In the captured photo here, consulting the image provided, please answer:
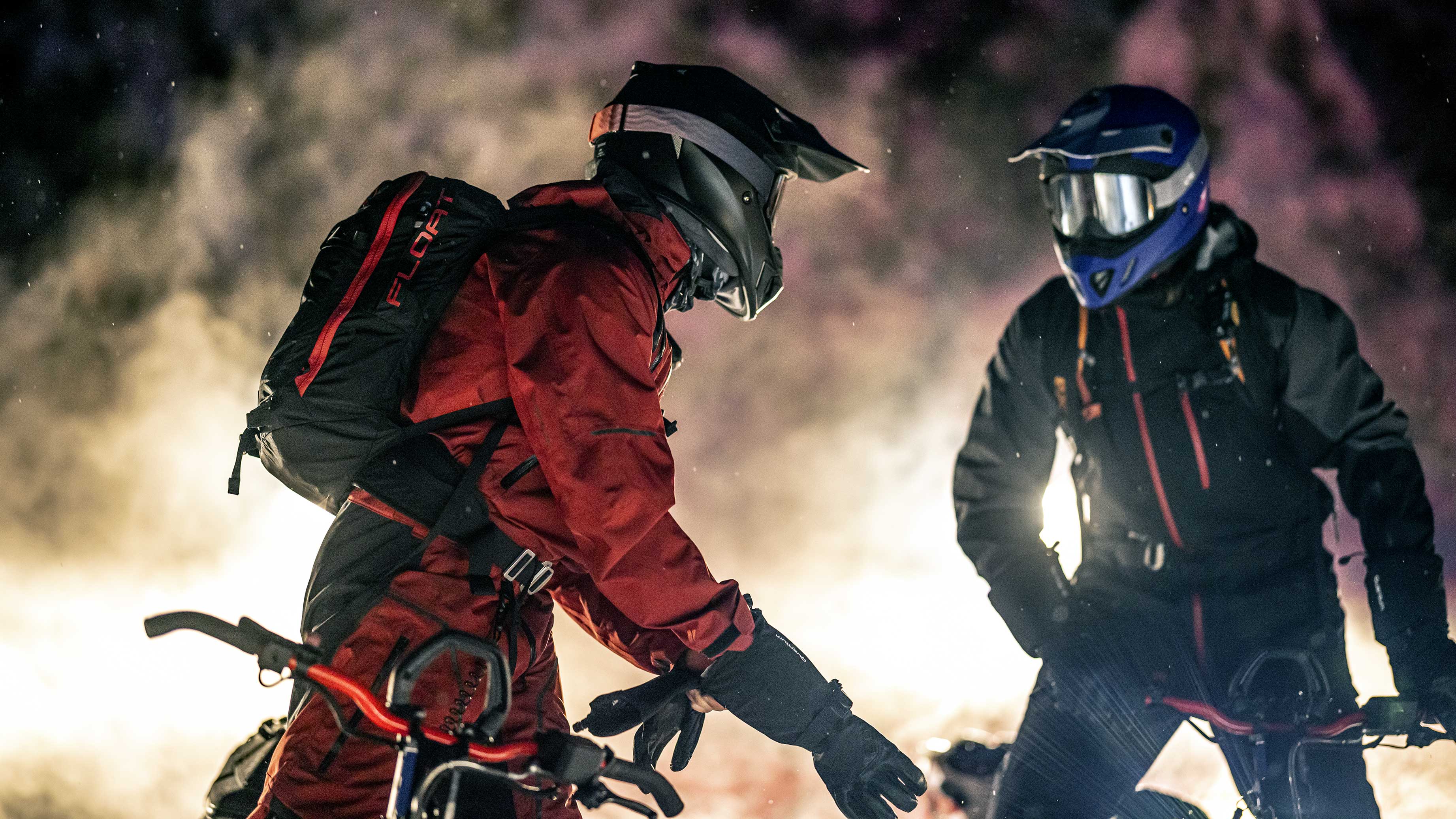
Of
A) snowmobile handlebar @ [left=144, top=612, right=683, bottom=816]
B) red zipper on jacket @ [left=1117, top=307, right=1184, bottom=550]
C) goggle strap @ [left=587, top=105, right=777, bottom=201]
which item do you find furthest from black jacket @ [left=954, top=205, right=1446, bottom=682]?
snowmobile handlebar @ [left=144, top=612, right=683, bottom=816]

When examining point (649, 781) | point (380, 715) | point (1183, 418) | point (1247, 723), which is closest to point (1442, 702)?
point (1247, 723)

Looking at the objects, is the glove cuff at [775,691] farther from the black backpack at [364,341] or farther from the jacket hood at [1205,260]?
the jacket hood at [1205,260]

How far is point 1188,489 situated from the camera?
333cm

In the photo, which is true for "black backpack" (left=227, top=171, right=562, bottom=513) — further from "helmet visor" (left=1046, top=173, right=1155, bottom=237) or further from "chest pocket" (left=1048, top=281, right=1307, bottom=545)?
"chest pocket" (left=1048, top=281, right=1307, bottom=545)

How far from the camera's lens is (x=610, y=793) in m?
2.10

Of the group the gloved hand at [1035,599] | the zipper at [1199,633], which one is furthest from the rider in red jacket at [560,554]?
the zipper at [1199,633]

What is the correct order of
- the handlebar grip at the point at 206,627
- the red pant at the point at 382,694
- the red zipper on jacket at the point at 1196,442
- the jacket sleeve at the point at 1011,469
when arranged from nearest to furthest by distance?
the handlebar grip at the point at 206,627 → the red pant at the point at 382,694 → the red zipper on jacket at the point at 1196,442 → the jacket sleeve at the point at 1011,469

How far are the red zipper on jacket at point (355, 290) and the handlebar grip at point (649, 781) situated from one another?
133 cm

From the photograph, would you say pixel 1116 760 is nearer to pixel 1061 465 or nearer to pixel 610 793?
pixel 610 793

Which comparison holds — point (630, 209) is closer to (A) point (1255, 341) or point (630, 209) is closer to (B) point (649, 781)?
(B) point (649, 781)

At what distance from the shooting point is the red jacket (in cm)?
262

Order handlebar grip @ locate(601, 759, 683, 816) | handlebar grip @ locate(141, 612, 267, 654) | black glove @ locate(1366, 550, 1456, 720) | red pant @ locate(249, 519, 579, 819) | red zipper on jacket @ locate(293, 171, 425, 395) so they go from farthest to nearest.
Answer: black glove @ locate(1366, 550, 1456, 720) → red zipper on jacket @ locate(293, 171, 425, 395) → red pant @ locate(249, 519, 579, 819) → handlebar grip @ locate(601, 759, 683, 816) → handlebar grip @ locate(141, 612, 267, 654)

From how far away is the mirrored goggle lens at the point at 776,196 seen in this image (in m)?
3.75

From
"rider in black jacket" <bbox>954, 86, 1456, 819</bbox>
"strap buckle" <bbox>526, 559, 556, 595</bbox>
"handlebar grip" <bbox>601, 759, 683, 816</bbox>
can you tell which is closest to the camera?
"handlebar grip" <bbox>601, 759, 683, 816</bbox>
